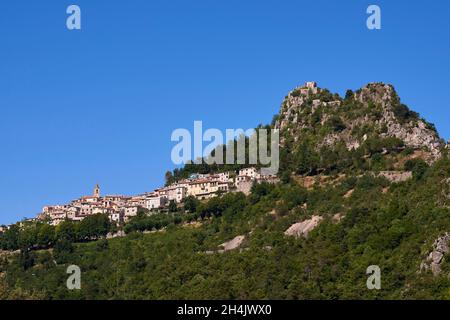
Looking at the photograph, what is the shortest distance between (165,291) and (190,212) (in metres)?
33.4

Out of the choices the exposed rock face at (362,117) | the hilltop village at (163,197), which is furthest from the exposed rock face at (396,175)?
the hilltop village at (163,197)

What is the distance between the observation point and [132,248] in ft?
336

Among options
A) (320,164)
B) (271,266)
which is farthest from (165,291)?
(320,164)

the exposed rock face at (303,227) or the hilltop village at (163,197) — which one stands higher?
the hilltop village at (163,197)

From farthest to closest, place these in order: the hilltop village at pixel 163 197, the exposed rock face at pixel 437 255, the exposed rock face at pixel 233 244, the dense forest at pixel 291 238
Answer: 1. the hilltop village at pixel 163 197
2. the exposed rock face at pixel 233 244
3. the dense forest at pixel 291 238
4. the exposed rock face at pixel 437 255

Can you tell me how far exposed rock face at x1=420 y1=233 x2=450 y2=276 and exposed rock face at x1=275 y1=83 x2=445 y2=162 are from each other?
27.5m

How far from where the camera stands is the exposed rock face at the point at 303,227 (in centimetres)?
9044

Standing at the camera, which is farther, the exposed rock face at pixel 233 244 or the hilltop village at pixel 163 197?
the hilltop village at pixel 163 197

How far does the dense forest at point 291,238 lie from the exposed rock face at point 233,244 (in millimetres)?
756

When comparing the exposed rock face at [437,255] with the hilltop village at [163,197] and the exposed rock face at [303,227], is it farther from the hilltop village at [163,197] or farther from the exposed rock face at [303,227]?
the hilltop village at [163,197]

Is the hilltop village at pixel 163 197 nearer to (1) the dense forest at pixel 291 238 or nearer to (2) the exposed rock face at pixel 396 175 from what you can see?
(1) the dense forest at pixel 291 238

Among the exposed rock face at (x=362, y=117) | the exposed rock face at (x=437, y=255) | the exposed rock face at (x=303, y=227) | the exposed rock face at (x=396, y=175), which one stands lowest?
the exposed rock face at (x=437, y=255)

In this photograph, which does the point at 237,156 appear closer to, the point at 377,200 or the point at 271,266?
the point at 377,200

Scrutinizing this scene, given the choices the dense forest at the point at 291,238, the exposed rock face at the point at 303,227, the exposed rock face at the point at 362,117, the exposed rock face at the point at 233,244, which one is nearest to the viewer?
the dense forest at the point at 291,238
